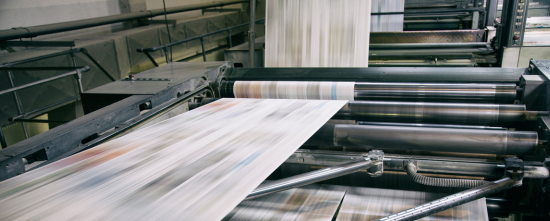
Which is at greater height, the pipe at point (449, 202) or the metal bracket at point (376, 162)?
the metal bracket at point (376, 162)

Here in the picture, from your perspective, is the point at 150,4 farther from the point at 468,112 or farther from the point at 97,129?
the point at 468,112

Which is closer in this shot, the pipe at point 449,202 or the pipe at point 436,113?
the pipe at point 449,202

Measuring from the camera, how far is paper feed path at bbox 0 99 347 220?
646mm

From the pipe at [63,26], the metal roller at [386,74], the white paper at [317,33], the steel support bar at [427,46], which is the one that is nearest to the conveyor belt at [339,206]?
Result: the metal roller at [386,74]

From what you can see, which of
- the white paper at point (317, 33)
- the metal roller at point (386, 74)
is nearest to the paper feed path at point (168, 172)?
the metal roller at point (386, 74)

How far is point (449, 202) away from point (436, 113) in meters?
0.43

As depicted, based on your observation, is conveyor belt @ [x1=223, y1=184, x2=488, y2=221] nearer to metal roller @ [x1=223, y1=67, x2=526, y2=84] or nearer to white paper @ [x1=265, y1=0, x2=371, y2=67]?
metal roller @ [x1=223, y1=67, x2=526, y2=84]

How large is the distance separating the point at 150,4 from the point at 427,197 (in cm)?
459

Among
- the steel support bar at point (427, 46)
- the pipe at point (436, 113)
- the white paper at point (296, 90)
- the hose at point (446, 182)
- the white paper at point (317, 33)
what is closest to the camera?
the hose at point (446, 182)

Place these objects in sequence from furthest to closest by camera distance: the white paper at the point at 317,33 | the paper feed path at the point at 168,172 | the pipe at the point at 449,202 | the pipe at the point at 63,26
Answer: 1. the pipe at the point at 63,26
2. the white paper at the point at 317,33
3. the pipe at the point at 449,202
4. the paper feed path at the point at 168,172

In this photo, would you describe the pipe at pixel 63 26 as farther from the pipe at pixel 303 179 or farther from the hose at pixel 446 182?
the hose at pixel 446 182

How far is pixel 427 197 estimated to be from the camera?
3.34ft

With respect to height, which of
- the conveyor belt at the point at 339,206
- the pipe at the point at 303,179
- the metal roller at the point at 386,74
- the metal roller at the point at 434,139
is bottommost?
the conveyor belt at the point at 339,206

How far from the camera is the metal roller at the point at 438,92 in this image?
129 centimetres
